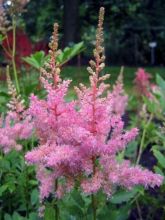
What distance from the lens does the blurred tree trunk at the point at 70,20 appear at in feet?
62.2

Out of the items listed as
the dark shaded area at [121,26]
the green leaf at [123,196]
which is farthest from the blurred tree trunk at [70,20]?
the green leaf at [123,196]

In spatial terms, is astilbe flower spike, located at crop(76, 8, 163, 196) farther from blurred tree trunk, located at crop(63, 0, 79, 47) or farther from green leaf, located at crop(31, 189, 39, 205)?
blurred tree trunk, located at crop(63, 0, 79, 47)

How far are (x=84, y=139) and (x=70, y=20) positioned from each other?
18.0m

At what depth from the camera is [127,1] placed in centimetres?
1983

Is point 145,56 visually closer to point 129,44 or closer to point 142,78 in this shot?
point 129,44

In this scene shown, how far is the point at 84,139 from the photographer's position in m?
1.52

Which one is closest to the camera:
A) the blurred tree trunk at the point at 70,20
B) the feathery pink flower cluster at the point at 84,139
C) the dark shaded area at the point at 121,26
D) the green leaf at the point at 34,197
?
the feathery pink flower cluster at the point at 84,139

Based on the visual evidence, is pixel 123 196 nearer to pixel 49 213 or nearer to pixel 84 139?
pixel 49 213

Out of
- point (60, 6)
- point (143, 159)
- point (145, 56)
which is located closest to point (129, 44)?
point (145, 56)

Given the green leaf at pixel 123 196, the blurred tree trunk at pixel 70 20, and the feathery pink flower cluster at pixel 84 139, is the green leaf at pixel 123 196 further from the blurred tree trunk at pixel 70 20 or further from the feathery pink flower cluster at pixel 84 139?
the blurred tree trunk at pixel 70 20

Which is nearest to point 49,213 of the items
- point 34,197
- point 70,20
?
point 34,197

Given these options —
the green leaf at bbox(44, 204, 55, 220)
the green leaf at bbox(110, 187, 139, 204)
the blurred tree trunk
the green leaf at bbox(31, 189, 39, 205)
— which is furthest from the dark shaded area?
the green leaf at bbox(44, 204, 55, 220)

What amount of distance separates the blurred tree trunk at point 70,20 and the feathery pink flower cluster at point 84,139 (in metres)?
17.6

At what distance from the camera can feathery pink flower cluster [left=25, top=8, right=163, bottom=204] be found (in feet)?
5.04
